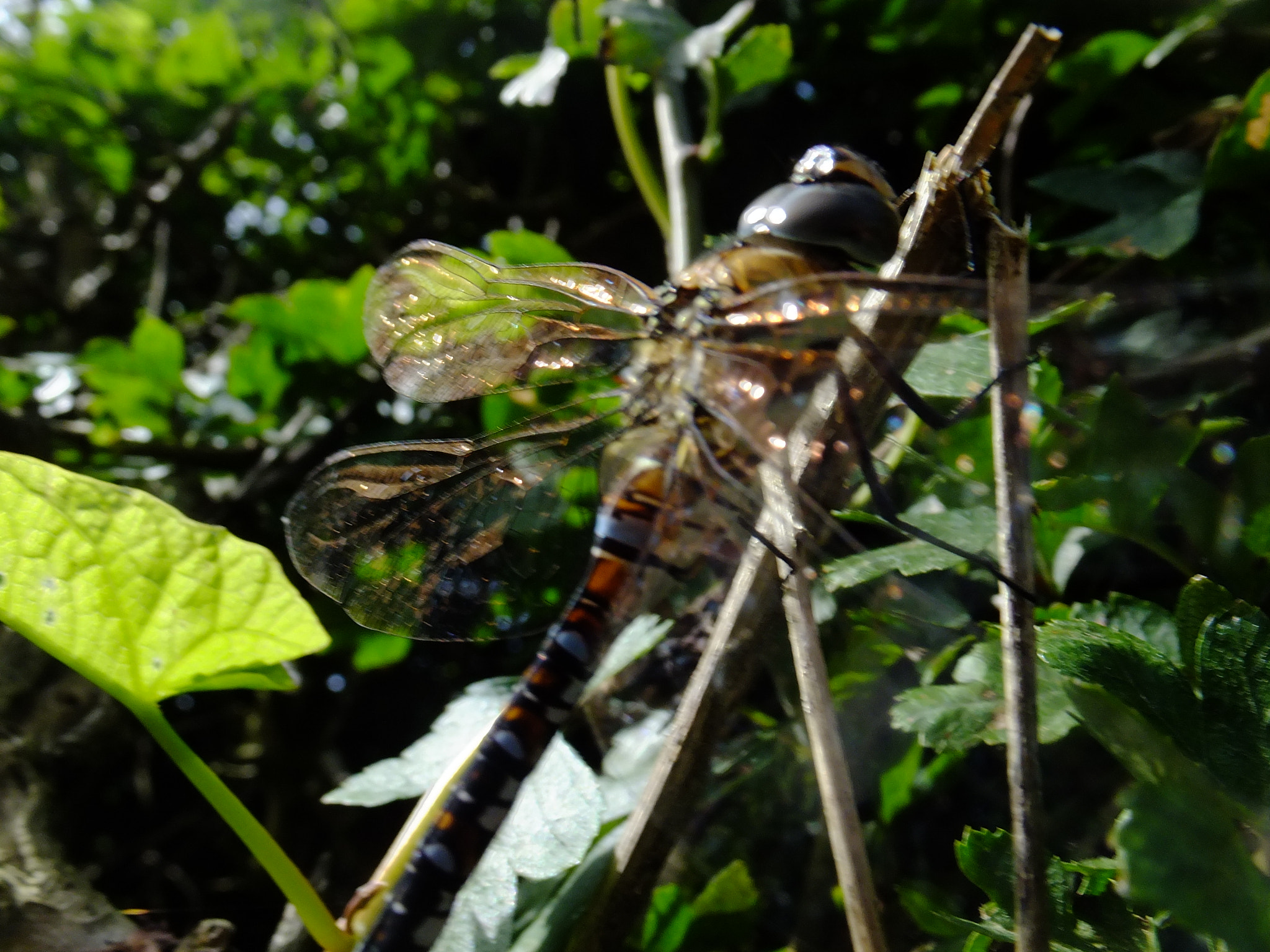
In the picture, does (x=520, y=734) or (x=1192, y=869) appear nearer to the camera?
(x=1192, y=869)

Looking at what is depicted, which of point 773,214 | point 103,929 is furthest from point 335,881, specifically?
point 773,214

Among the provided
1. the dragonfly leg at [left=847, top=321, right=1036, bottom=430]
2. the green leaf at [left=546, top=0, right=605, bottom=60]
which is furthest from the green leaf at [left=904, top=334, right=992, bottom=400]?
the green leaf at [left=546, top=0, right=605, bottom=60]

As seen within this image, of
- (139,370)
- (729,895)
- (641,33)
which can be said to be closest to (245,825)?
(729,895)

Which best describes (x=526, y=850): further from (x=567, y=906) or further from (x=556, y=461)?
(x=556, y=461)

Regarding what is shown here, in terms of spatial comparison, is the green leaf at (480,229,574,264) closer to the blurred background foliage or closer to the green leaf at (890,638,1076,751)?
the blurred background foliage

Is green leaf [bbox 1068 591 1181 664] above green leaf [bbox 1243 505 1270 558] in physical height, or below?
below

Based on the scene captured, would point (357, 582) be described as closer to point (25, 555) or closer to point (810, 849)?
point (25, 555)
